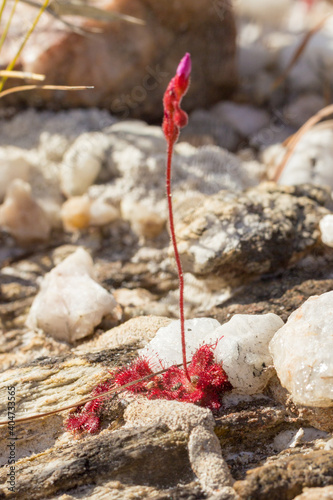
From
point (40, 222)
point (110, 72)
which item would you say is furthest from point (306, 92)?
point (40, 222)

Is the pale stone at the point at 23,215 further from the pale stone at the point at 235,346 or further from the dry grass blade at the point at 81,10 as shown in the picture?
the pale stone at the point at 235,346

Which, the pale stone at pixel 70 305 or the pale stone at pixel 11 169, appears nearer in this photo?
the pale stone at pixel 70 305

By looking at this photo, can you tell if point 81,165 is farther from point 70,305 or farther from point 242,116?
point 242,116

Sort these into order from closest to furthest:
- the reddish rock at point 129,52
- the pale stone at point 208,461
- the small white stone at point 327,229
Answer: the pale stone at point 208,461, the small white stone at point 327,229, the reddish rock at point 129,52

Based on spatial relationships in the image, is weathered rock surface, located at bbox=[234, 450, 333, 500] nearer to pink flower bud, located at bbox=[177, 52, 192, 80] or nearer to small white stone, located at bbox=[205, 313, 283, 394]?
small white stone, located at bbox=[205, 313, 283, 394]

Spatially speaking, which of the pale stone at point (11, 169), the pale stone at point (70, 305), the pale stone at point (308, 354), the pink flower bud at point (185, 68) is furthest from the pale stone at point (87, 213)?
the pink flower bud at point (185, 68)

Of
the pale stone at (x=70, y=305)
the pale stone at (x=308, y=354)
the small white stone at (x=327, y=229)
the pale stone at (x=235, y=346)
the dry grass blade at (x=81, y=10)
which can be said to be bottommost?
the pale stone at (x=70, y=305)
